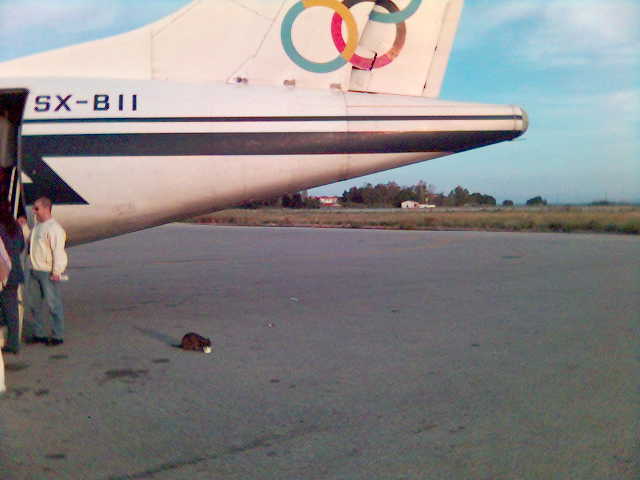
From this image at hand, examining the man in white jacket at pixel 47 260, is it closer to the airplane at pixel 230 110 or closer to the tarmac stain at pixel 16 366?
the airplane at pixel 230 110

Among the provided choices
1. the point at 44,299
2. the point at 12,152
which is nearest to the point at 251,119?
the point at 44,299

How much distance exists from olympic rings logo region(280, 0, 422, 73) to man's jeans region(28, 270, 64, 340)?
3407mm

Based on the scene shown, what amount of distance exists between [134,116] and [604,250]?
642 inches

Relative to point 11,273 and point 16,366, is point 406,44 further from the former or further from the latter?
point 16,366

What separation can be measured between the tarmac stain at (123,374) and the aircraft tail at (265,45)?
297 centimetres

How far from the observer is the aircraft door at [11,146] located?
Result: 583cm

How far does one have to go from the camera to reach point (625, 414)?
13.9ft

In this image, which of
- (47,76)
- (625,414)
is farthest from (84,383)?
(625,414)

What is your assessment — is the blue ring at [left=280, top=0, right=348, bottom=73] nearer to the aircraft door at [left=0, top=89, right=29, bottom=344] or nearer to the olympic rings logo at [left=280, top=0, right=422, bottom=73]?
the olympic rings logo at [left=280, top=0, right=422, bottom=73]

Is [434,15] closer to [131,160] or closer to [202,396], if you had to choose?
[131,160]

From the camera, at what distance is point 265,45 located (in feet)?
20.0

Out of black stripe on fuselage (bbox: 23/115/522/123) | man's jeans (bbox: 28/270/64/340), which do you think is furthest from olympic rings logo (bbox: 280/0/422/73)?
man's jeans (bbox: 28/270/64/340)

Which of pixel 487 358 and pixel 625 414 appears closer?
pixel 625 414

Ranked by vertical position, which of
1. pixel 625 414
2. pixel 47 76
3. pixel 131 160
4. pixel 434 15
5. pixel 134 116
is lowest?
pixel 625 414
